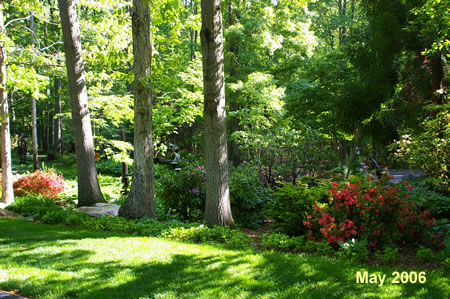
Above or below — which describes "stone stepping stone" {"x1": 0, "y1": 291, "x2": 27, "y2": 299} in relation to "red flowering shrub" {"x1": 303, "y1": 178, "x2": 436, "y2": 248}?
below

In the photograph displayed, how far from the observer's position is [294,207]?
5.98m

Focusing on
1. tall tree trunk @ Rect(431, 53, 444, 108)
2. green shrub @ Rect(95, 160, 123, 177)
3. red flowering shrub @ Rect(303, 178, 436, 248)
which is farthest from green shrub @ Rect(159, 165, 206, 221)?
green shrub @ Rect(95, 160, 123, 177)

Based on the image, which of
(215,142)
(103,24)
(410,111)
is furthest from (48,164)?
(410,111)

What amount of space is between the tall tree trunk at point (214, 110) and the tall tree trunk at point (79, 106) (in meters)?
4.44

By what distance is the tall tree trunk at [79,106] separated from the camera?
→ 895 centimetres

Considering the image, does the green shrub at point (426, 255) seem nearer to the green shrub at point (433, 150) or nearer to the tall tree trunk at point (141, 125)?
the green shrub at point (433, 150)

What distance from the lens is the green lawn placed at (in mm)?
3225

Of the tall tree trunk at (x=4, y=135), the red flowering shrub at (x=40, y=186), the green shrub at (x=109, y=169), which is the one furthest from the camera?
the green shrub at (x=109, y=169)

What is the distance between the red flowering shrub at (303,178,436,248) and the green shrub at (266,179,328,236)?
50 cm

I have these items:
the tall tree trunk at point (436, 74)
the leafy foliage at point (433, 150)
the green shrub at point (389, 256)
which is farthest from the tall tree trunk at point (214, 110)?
the tall tree trunk at point (436, 74)

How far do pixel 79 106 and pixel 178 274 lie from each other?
6749 mm

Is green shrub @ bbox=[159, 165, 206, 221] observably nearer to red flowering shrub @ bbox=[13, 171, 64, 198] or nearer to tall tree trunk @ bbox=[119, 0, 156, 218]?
tall tree trunk @ bbox=[119, 0, 156, 218]

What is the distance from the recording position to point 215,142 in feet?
19.9

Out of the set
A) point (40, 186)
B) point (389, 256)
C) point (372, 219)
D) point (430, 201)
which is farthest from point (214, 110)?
point (40, 186)
